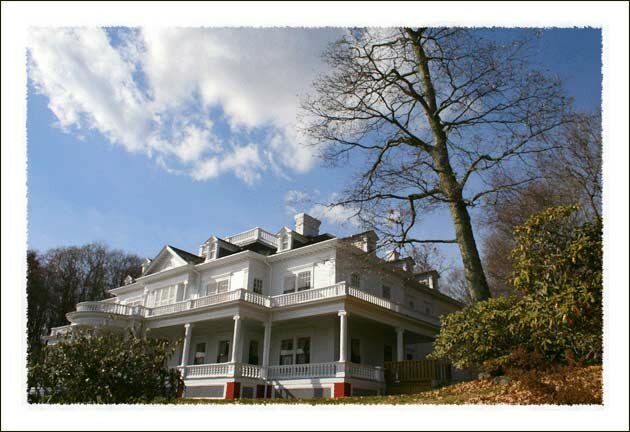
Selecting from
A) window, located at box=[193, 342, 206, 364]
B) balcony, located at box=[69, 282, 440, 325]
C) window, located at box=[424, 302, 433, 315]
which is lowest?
window, located at box=[193, 342, 206, 364]

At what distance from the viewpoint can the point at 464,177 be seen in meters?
12.5

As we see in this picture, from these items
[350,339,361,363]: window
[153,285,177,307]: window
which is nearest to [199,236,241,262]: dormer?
[153,285,177,307]: window

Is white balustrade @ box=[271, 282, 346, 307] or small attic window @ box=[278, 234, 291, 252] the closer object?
white balustrade @ box=[271, 282, 346, 307]

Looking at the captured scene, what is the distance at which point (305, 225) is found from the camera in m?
24.2

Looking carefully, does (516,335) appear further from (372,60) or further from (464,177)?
(372,60)

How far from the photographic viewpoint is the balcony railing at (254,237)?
2439cm

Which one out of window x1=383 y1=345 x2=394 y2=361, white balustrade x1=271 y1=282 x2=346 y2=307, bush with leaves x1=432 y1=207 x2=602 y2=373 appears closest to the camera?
bush with leaves x1=432 y1=207 x2=602 y2=373

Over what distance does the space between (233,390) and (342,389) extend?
155 inches

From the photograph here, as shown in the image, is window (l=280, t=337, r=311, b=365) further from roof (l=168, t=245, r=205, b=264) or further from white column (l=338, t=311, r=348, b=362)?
roof (l=168, t=245, r=205, b=264)

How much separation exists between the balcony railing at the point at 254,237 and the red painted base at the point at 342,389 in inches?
376

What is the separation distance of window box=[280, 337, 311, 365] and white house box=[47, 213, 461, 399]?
0.13 ft

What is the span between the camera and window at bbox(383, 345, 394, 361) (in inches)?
835

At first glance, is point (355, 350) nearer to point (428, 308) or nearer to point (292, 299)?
point (292, 299)

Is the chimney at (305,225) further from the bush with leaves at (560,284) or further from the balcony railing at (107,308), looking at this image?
the bush with leaves at (560,284)
